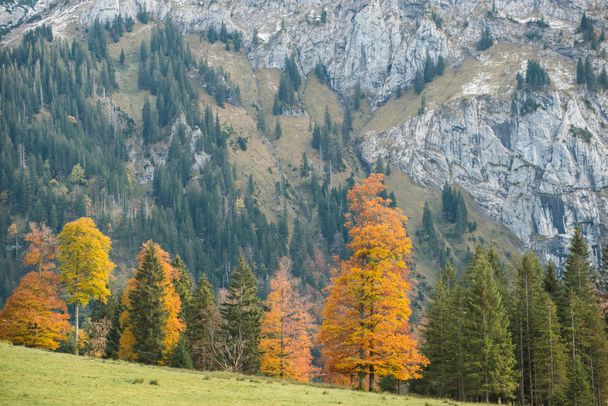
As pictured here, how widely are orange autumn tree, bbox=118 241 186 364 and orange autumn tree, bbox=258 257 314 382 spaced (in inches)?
377

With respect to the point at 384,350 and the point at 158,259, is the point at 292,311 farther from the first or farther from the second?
the point at 384,350

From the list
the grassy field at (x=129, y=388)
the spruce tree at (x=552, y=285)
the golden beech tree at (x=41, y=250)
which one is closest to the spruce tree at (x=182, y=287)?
the golden beech tree at (x=41, y=250)

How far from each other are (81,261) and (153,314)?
1153 cm

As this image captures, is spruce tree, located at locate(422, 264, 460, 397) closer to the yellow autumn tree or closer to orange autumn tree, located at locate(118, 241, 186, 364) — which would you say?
orange autumn tree, located at locate(118, 241, 186, 364)

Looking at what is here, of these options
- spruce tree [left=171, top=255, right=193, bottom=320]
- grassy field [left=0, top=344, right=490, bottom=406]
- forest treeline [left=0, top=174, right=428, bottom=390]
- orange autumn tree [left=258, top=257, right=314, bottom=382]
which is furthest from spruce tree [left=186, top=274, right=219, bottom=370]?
grassy field [left=0, top=344, right=490, bottom=406]

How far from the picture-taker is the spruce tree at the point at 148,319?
61.7 metres

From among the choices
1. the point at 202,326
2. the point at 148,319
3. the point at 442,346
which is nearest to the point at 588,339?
the point at 442,346

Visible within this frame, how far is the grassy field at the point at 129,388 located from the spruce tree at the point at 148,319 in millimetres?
18044

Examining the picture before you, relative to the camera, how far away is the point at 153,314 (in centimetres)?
6266

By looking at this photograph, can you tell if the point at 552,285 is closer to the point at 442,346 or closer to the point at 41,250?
the point at 442,346

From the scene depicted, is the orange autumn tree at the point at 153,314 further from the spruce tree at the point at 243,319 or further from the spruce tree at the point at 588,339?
the spruce tree at the point at 588,339

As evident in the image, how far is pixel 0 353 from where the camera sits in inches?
1554

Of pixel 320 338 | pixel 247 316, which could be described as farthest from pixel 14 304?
pixel 320 338

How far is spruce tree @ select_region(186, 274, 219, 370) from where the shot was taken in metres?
71.2
